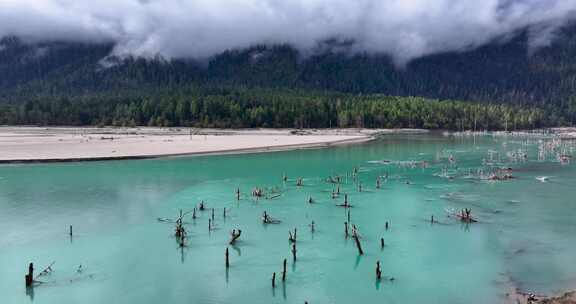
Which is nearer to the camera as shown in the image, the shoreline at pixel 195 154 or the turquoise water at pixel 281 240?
the turquoise water at pixel 281 240

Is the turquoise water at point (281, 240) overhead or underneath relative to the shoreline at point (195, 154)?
underneath

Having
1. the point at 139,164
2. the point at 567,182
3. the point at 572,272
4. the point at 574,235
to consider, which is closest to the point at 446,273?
the point at 572,272

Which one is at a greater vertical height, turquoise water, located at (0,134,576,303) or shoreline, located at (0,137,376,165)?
shoreline, located at (0,137,376,165)

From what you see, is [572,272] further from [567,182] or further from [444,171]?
[444,171]

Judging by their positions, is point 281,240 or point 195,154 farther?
point 195,154

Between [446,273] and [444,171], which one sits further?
[444,171]

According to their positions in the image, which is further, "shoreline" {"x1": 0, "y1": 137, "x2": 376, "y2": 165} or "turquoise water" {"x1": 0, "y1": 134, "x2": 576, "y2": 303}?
"shoreline" {"x1": 0, "y1": 137, "x2": 376, "y2": 165}

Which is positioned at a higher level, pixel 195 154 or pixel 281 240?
pixel 195 154

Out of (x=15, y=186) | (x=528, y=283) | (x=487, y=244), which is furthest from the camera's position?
(x=15, y=186)
